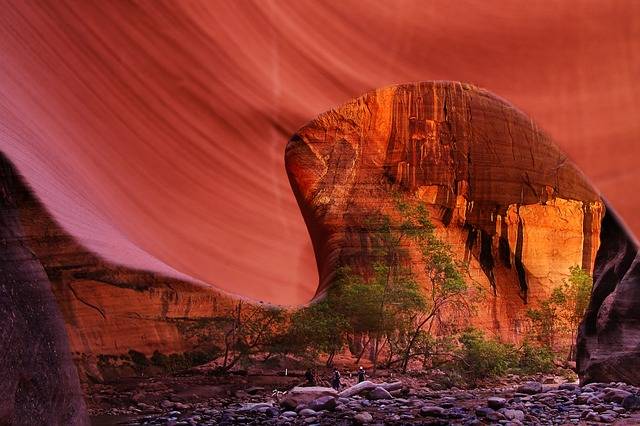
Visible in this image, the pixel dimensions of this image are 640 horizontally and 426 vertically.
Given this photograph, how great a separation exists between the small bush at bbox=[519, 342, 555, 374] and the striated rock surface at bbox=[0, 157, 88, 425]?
412 centimetres

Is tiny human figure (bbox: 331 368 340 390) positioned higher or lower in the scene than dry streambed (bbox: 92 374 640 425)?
higher

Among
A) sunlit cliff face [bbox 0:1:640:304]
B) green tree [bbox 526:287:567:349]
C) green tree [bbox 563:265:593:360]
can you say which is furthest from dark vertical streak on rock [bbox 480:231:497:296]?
sunlit cliff face [bbox 0:1:640:304]

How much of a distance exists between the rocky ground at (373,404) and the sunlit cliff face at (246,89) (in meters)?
3.04

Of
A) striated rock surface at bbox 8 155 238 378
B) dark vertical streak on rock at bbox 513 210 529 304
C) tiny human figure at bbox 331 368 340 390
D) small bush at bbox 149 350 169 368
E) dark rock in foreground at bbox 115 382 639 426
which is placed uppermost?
dark vertical streak on rock at bbox 513 210 529 304

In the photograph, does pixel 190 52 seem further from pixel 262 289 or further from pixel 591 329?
pixel 591 329

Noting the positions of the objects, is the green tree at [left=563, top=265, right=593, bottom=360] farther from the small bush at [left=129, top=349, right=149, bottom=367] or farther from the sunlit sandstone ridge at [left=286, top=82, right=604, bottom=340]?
the small bush at [left=129, top=349, right=149, bottom=367]

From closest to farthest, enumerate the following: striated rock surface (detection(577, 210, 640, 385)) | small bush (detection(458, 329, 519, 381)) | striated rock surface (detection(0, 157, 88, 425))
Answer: striated rock surface (detection(0, 157, 88, 425)) < striated rock surface (detection(577, 210, 640, 385)) < small bush (detection(458, 329, 519, 381))

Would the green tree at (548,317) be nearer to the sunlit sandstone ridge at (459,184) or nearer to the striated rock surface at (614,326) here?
the sunlit sandstone ridge at (459,184)

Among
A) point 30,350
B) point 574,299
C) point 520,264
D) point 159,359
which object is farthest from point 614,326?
point 30,350

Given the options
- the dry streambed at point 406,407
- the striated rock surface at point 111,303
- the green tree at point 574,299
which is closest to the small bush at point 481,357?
the dry streambed at point 406,407

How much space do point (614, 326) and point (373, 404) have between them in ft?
7.13

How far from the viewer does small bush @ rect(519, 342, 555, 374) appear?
22.7 feet

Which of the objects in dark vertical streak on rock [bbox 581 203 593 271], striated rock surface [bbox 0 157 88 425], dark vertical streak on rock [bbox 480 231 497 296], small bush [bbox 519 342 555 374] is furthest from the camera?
dark vertical streak on rock [bbox 581 203 593 271]

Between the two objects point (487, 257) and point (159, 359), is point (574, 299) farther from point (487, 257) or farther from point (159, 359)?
point (159, 359)
